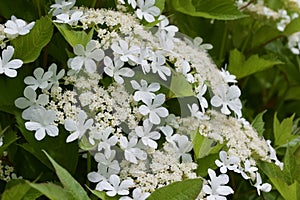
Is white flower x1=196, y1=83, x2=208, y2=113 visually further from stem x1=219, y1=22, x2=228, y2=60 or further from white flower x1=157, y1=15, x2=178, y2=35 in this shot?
stem x1=219, y1=22, x2=228, y2=60

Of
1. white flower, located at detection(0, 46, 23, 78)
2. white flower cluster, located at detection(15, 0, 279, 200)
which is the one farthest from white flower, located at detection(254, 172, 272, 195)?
white flower, located at detection(0, 46, 23, 78)

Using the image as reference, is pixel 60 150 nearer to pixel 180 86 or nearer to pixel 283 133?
pixel 180 86

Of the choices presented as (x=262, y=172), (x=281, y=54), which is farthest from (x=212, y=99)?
(x=281, y=54)

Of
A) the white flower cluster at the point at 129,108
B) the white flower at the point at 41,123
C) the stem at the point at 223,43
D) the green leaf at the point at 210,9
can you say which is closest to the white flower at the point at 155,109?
the white flower cluster at the point at 129,108

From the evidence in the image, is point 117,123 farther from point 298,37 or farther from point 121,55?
point 298,37

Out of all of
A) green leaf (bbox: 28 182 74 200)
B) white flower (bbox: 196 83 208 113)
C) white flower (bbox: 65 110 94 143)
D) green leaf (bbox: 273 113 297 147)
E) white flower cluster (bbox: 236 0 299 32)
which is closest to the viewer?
green leaf (bbox: 28 182 74 200)

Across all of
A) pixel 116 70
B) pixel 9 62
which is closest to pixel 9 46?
pixel 9 62
